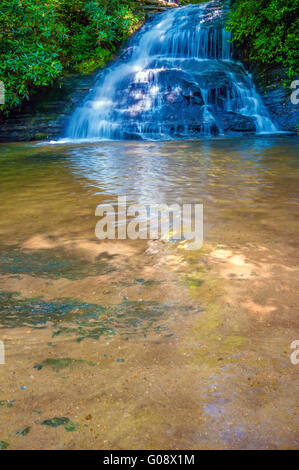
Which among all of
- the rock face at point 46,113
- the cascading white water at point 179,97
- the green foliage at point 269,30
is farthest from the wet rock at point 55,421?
the green foliage at point 269,30

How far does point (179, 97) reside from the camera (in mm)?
13922

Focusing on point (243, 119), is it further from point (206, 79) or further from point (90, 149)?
point (90, 149)

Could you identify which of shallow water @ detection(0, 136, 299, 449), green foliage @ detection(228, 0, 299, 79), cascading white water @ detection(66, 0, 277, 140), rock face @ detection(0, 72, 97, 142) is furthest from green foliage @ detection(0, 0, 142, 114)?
shallow water @ detection(0, 136, 299, 449)

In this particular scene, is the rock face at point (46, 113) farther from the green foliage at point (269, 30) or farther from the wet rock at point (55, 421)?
the wet rock at point (55, 421)

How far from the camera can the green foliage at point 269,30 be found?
13.8 meters

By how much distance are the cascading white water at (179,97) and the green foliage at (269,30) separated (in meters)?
0.96

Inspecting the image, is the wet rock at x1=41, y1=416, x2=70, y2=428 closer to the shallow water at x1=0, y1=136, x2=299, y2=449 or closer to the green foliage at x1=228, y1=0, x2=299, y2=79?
the shallow water at x1=0, y1=136, x2=299, y2=449

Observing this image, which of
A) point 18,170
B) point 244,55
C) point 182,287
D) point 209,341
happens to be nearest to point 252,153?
point 18,170

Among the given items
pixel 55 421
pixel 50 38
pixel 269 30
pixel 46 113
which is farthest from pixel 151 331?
pixel 50 38

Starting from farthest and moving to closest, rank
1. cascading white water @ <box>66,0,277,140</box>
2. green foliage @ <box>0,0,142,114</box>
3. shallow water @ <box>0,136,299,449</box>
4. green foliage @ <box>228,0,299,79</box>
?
green foliage @ <box>228,0,299,79</box>
cascading white water @ <box>66,0,277,140</box>
green foliage @ <box>0,0,142,114</box>
shallow water @ <box>0,136,299,449</box>

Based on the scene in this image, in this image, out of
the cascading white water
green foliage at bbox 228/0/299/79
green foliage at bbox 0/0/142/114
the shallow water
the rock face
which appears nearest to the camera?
the shallow water

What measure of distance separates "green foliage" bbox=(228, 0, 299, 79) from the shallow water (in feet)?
41.1

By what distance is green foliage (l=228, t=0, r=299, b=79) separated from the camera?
1377 cm

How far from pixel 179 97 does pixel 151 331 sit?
1342 cm
